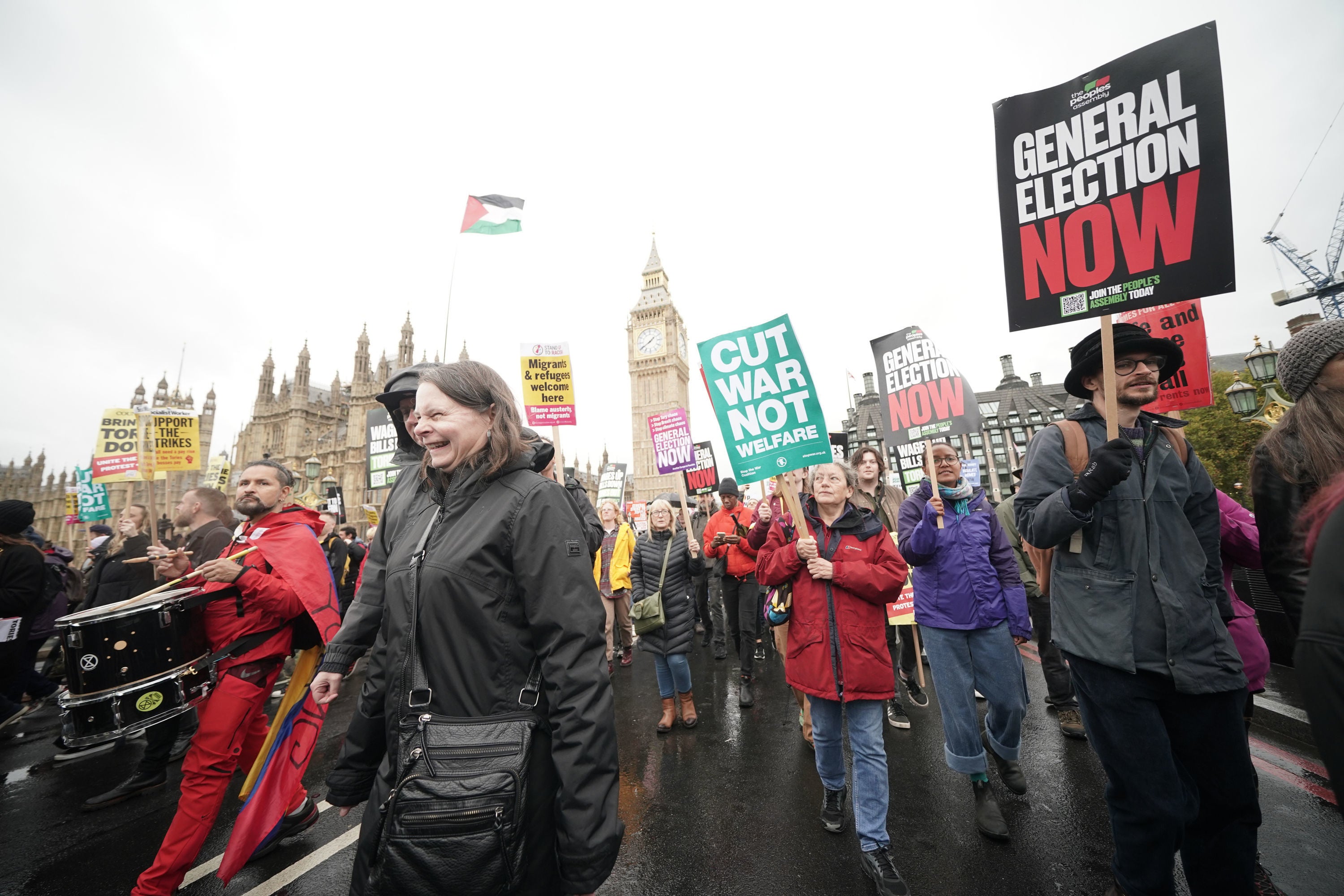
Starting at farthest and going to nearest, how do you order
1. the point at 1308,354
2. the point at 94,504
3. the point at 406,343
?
the point at 406,343 < the point at 94,504 < the point at 1308,354

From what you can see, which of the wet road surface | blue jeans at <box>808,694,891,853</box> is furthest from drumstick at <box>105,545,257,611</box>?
blue jeans at <box>808,694,891,853</box>

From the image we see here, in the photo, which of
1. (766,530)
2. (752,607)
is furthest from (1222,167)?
(752,607)

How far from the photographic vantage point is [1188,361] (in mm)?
5219

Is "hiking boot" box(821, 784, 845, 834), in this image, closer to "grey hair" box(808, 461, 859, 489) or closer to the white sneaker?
"grey hair" box(808, 461, 859, 489)

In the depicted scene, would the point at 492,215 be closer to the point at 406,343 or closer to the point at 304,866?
the point at 304,866

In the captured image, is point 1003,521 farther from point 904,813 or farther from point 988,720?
point 904,813

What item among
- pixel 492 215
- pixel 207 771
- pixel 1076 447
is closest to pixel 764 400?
pixel 1076 447

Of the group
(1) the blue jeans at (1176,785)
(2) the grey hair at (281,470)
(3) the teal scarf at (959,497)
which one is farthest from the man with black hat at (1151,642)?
(2) the grey hair at (281,470)

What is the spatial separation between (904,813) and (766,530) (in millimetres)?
2059

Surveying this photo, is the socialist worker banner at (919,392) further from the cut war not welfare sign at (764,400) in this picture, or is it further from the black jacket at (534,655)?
the black jacket at (534,655)

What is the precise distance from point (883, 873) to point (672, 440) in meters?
8.31

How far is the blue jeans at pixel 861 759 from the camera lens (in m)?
2.79

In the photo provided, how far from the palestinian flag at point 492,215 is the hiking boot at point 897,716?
887cm

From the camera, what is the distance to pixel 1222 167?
8.05 feet
